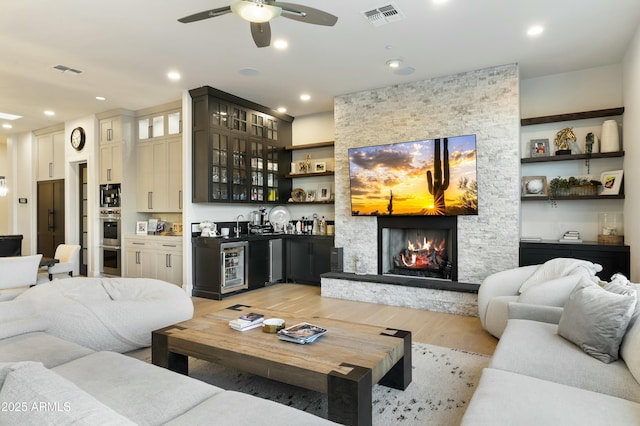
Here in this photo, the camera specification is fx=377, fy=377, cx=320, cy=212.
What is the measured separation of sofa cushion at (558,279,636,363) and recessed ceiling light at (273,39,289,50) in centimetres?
350

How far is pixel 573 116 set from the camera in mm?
4719

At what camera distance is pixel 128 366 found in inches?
76.1

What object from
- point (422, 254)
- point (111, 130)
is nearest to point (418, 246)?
point (422, 254)

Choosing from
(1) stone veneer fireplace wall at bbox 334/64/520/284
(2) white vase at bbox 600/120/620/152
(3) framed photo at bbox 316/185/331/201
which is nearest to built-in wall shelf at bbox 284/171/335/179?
(3) framed photo at bbox 316/185/331/201

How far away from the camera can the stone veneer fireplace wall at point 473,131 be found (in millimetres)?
4699

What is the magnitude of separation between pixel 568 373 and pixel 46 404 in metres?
2.22

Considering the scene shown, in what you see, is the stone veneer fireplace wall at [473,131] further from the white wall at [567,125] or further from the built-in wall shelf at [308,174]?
the built-in wall shelf at [308,174]

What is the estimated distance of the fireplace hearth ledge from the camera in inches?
179

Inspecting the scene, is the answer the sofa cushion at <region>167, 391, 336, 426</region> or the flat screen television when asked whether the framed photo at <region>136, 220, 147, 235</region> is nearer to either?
the flat screen television

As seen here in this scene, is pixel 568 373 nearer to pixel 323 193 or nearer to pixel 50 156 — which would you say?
pixel 323 193

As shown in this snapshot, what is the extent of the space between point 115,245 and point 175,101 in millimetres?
2743

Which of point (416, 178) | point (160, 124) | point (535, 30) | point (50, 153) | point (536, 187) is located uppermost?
point (535, 30)

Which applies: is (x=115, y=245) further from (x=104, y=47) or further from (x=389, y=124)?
(x=389, y=124)

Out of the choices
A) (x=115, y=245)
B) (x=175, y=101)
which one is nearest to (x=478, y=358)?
(x=175, y=101)
